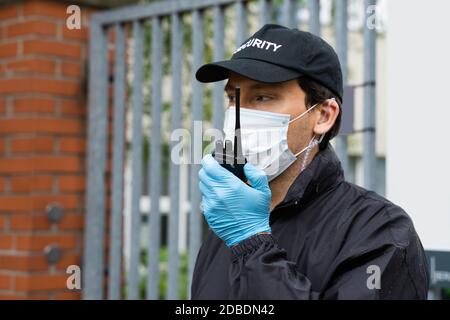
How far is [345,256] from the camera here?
73.4 inches

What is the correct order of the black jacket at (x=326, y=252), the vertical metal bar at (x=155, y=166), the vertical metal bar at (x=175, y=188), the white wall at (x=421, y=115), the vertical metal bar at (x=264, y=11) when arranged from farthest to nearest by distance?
the vertical metal bar at (x=155, y=166), the vertical metal bar at (x=175, y=188), the vertical metal bar at (x=264, y=11), the white wall at (x=421, y=115), the black jacket at (x=326, y=252)

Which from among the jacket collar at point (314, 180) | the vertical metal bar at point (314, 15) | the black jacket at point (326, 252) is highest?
the vertical metal bar at point (314, 15)

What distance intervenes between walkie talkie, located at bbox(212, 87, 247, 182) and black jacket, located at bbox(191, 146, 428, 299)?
0.53ft

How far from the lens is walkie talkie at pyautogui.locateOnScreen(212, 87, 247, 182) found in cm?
203

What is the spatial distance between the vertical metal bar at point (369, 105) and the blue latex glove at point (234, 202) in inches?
44.4

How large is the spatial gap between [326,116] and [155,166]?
1.69 metres

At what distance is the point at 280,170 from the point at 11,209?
2.02m

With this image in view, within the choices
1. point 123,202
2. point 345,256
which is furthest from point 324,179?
point 123,202

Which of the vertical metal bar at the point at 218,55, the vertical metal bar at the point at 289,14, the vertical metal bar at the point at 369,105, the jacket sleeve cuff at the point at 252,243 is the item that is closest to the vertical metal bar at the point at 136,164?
the vertical metal bar at the point at 218,55

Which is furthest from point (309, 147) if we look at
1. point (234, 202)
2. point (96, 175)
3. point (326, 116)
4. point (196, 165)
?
point (96, 175)

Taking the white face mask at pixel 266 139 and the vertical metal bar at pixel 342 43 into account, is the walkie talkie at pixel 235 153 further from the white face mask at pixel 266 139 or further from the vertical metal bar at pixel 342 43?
the vertical metal bar at pixel 342 43

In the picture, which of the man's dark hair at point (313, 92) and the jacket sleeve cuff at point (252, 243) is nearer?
the jacket sleeve cuff at point (252, 243)

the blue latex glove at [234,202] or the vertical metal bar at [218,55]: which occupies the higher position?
the vertical metal bar at [218,55]

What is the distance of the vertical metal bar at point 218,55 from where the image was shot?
348 cm
